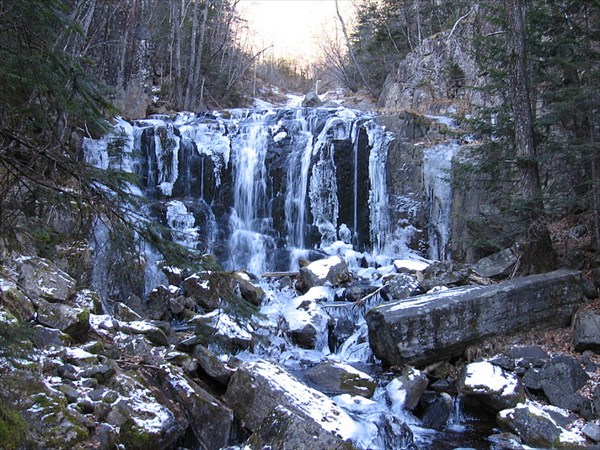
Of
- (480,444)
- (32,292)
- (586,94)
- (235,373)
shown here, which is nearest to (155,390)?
(235,373)

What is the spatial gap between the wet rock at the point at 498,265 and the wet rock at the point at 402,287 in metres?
1.35

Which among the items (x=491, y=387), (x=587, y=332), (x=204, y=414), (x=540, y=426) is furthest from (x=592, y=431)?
(x=204, y=414)

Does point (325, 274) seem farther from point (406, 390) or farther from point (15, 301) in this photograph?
point (15, 301)

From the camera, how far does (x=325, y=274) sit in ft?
36.0

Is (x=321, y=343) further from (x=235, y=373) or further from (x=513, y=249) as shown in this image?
(x=513, y=249)

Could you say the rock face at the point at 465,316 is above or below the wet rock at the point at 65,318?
below

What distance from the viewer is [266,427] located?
491 cm

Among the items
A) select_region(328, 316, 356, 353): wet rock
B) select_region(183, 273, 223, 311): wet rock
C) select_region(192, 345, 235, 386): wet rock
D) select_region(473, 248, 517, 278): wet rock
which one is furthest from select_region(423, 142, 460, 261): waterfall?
select_region(192, 345, 235, 386): wet rock

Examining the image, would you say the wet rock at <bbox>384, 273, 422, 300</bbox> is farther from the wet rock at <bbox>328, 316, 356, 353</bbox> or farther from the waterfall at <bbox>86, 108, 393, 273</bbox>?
the waterfall at <bbox>86, 108, 393, 273</bbox>

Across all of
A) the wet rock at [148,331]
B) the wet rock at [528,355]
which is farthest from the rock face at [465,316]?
the wet rock at [148,331]

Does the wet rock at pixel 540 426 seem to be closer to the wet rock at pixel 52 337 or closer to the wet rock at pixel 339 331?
the wet rock at pixel 339 331

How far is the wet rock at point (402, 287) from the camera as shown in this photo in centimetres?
977

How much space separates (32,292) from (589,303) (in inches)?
325

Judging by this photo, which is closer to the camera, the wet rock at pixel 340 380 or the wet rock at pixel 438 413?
the wet rock at pixel 438 413
